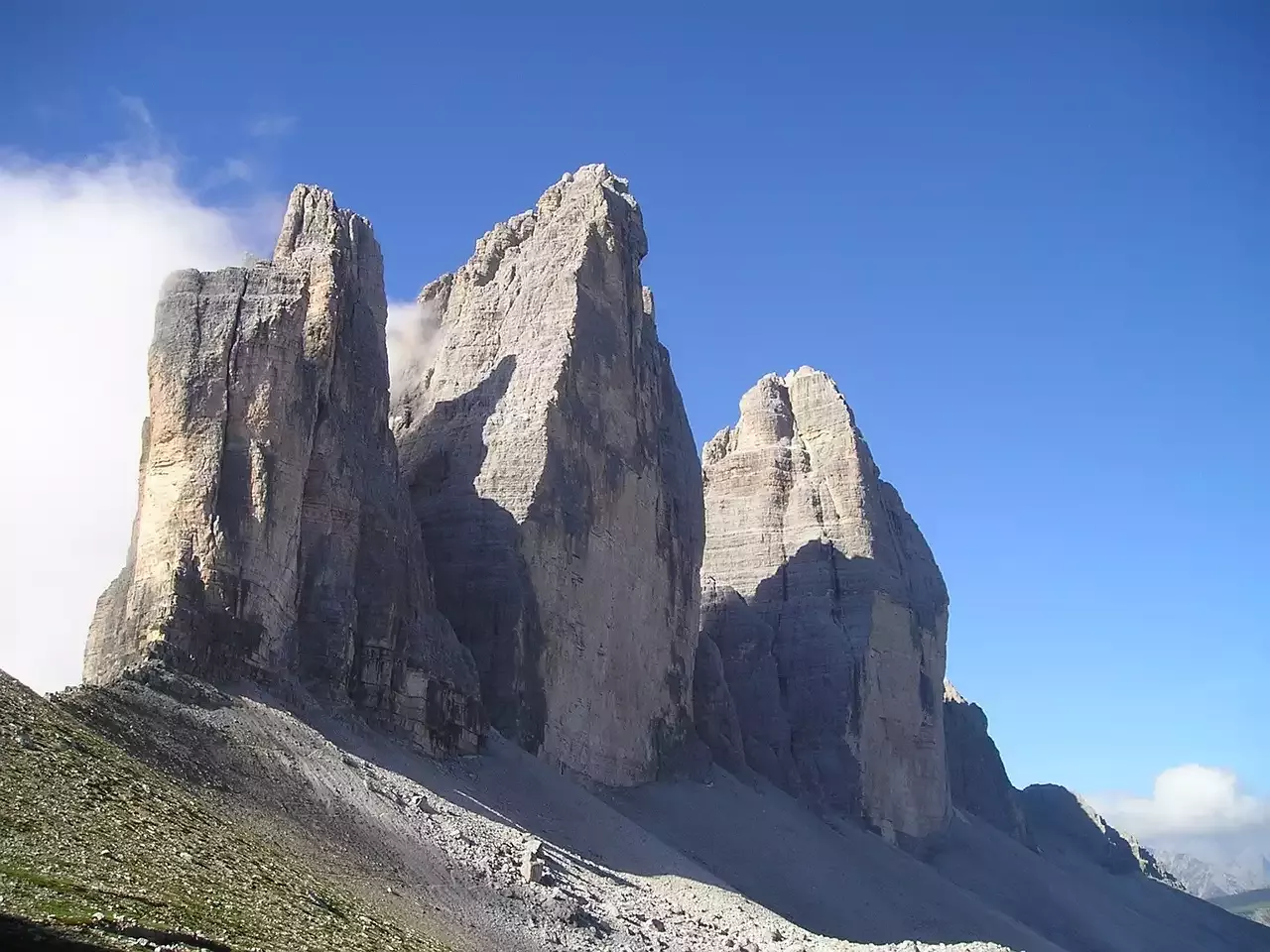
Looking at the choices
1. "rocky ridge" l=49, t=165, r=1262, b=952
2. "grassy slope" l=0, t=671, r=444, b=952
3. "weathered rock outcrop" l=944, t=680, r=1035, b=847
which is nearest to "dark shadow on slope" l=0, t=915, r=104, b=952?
"grassy slope" l=0, t=671, r=444, b=952

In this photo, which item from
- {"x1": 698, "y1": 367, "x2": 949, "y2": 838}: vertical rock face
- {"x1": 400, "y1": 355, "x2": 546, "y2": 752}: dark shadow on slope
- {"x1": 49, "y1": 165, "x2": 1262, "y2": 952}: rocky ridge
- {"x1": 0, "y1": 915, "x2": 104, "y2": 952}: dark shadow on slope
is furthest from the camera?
{"x1": 698, "y1": 367, "x2": 949, "y2": 838}: vertical rock face

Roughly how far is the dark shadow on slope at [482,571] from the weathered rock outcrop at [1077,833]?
55.8 m

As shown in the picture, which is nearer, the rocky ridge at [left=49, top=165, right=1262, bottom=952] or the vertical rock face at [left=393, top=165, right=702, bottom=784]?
the rocky ridge at [left=49, top=165, right=1262, bottom=952]

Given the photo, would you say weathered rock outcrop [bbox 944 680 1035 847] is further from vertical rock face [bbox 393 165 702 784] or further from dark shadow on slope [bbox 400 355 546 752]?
dark shadow on slope [bbox 400 355 546 752]

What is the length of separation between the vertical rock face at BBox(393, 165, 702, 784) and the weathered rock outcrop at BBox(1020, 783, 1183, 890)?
4621cm

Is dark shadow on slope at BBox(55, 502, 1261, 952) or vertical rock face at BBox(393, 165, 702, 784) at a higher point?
vertical rock face at BBox(393, 165, 702, 784)

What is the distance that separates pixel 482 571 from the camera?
54.1 meters

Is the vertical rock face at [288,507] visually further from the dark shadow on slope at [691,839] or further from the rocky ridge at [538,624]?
the dark shadow on slope at [691,839]

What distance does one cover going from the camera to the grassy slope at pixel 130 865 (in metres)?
21.6

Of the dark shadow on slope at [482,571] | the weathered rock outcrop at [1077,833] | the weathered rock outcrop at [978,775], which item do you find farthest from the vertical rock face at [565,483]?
the weathered rock outcrop at [1077,833]

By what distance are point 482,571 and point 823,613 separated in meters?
28.0

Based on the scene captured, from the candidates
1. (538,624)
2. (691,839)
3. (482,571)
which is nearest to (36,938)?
(538,624)

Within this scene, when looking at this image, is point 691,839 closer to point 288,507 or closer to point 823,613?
point 288,507

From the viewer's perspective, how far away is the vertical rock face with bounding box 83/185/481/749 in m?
39.8
